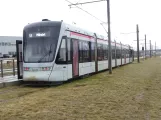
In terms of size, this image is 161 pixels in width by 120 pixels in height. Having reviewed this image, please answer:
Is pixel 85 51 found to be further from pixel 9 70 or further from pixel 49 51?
pixel 9 70

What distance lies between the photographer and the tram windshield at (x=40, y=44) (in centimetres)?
1383

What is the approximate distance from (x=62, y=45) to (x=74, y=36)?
2.01 meters

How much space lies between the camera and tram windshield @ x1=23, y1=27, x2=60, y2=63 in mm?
13828

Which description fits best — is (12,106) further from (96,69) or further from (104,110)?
(96,69)

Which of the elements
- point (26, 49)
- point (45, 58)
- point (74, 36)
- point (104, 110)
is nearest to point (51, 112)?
point (104, 110)

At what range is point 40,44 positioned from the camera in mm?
14086

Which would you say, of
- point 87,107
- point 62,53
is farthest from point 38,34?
point 87,107

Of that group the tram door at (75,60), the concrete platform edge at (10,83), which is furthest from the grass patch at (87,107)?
the tram door at (75,60)

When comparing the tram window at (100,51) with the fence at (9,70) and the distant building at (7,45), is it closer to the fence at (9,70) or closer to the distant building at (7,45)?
the fence at (9,70)

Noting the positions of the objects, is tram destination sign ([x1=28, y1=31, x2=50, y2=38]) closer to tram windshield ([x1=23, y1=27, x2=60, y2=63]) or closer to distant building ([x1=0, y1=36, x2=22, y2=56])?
tram windshield ([x1=23, y1=27, x2=60, y2=63])

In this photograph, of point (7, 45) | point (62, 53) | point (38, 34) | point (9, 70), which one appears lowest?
point (9, 70)

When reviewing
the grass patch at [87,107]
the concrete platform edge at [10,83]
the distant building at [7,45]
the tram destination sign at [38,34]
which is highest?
the distant building at [7,45]

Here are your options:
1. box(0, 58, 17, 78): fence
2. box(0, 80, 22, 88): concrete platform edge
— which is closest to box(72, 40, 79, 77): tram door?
box(0, 80, 22, 88): concrete platform edge

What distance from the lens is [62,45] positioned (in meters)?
14.2
